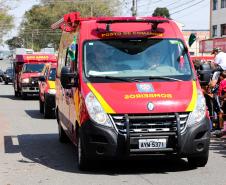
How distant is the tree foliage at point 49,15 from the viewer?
296 feet

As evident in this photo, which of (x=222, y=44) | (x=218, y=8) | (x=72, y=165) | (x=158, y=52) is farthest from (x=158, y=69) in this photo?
(x=218, y=8)

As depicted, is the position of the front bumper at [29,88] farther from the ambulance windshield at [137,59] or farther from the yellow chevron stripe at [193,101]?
the yellow chevron stripe at [193,101]

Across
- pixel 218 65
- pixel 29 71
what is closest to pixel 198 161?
pixel 218 65

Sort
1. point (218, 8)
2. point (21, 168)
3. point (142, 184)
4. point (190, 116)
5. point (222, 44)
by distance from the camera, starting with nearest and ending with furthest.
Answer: point (142, 184) < point (190, 116) < point (21, 168) < point (222, 44) < point (218, 8)

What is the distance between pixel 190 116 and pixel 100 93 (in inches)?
53.0

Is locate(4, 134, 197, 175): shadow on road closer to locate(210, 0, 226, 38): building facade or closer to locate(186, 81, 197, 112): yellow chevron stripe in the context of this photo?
locate(186, 81, 197, 112): yellow chevron stripe

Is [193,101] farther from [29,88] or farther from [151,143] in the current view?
[29,88]

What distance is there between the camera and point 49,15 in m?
→ 96.8

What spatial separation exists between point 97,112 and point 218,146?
4074 mm

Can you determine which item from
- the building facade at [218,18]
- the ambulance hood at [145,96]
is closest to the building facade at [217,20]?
the building facade at [218,18]

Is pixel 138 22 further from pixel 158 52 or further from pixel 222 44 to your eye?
pixel 222 44

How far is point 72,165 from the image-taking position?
33.1 feet

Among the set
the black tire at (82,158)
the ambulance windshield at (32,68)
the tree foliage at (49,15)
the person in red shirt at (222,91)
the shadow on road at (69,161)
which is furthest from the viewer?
the tree foliage at (49,15)

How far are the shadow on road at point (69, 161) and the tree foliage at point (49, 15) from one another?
7362cm
